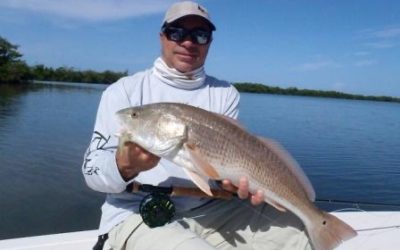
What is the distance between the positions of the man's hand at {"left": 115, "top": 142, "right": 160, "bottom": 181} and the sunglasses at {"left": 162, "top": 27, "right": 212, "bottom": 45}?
1.15 m

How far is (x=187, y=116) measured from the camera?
270cm

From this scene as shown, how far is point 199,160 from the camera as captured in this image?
264 centimetres

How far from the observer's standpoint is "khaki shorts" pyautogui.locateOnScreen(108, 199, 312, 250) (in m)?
2.90

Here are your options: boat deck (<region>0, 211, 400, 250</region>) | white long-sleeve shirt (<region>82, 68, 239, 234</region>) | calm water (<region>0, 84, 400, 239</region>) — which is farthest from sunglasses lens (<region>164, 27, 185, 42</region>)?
boat deck (<region>0, 211, 400, 250</region>)

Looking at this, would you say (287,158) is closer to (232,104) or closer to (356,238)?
(232,104)

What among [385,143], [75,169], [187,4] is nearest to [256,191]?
[187,4]

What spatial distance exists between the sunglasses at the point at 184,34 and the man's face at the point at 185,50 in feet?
0.08

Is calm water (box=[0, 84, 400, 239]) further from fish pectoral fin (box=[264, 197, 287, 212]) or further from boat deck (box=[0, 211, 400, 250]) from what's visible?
boat deck (box=[0, 211, 400, 250])

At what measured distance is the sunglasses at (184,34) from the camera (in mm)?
3432

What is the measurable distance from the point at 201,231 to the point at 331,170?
13824 millimetres

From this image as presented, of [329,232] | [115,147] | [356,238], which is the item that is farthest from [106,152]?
[356,238]

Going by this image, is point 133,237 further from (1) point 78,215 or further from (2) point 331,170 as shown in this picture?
(2) point 331,170

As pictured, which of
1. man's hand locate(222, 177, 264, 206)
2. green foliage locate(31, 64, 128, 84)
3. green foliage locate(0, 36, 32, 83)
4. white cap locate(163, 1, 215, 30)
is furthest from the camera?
green foliage locate(31, 64, 128, 84)

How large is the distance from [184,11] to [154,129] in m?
1.16
